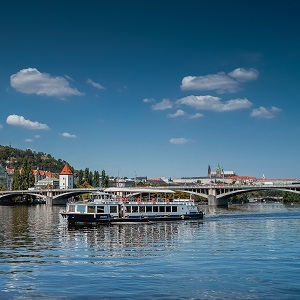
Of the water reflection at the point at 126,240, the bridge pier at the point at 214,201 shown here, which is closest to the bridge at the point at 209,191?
the bridge pier at the point at 214,201

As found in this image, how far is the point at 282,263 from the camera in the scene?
3034 cm

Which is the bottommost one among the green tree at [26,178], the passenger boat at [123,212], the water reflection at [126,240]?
the water reflection at [126,240]

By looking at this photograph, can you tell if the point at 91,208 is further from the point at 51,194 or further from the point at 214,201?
the point at 51,194

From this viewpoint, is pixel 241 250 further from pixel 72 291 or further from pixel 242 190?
pixel 242 190

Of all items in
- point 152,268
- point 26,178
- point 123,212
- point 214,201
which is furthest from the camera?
point 26,178

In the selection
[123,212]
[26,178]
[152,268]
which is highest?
[26,178]

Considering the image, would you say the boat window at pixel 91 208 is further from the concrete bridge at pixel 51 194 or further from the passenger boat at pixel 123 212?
the concrete bridge at pixel 51 194

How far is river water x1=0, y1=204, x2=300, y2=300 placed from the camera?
22.9 meters

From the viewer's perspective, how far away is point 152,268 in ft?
94.7

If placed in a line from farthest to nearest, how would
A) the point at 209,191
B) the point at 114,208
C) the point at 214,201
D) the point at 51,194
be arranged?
1. the point at 51,194
2. the point at 209,191
3. the point at 214,201
4. the point at 114,208

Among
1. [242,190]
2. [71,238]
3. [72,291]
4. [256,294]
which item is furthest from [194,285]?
[242,190]

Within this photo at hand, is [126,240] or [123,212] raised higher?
[123,212]

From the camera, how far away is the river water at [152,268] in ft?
75.2

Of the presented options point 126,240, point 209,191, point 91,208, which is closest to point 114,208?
point 91,208
